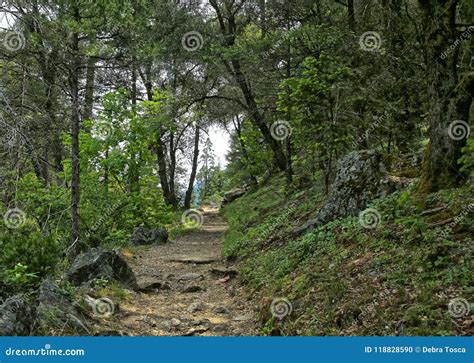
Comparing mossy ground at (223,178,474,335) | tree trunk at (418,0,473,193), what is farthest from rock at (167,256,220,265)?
tree trunk at (418,0,473,193)

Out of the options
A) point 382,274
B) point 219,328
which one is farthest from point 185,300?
point 382,274

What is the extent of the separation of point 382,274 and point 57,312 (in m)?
4.35

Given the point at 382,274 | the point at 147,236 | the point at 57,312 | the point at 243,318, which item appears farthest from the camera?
the point at 147,236

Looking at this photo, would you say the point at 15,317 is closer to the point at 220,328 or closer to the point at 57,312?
the point at 57,312

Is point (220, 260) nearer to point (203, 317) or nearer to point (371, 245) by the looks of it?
point (203, 317)

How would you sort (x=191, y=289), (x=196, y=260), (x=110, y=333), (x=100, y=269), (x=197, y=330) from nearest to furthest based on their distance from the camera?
(x=110, y=333), (x=197, y=330), (x=100, y=269), (x=191, y=289), (x=196, y=260)

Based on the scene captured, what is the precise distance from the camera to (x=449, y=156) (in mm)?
7262

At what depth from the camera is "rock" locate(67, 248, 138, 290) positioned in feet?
27.4

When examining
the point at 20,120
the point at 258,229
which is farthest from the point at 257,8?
the point at 20,120

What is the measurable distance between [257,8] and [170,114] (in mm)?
5748

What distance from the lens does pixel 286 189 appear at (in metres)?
18.0

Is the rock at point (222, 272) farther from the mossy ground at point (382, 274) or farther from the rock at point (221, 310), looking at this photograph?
the rock at point (221, 310)

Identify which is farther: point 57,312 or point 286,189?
point 286,189

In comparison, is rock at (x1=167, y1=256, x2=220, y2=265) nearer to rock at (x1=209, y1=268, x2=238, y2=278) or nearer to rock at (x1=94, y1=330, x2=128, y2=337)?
rock at (x1=209, y1=268, x2=238, y2=278)
